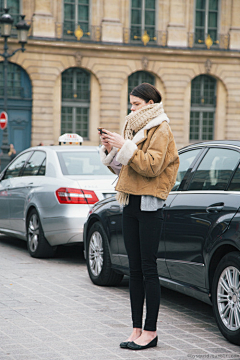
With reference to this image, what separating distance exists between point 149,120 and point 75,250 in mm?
5741

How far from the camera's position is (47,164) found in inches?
336

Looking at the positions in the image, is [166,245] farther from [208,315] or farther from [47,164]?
[47,164]

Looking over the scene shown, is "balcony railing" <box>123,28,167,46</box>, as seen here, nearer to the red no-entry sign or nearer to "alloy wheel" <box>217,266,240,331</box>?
the red no-entry sign

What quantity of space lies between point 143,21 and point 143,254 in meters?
31.5

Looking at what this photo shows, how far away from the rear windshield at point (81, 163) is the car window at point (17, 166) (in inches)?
42.9

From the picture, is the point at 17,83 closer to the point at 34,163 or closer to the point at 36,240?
the point at 34,163

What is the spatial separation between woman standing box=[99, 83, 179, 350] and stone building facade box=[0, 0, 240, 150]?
28094 millimetres

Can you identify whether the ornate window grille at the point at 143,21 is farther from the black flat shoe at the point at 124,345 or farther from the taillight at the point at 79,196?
the black flat shoe at the point at 124,345

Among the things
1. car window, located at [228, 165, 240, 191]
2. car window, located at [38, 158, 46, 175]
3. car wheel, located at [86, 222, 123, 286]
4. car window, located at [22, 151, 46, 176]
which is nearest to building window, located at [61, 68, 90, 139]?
car window, located at [22, 151, 46, 176]

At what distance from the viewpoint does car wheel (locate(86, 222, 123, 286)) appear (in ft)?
21.1

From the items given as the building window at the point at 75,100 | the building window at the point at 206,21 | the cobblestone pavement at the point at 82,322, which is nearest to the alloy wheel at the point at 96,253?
the cobblestone pavement at the point at 82,322

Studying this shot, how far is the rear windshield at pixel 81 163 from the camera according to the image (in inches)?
327

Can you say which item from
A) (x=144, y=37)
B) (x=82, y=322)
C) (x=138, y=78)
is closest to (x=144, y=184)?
(x=82, y=322)

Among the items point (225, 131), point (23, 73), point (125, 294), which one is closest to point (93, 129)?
point (23, 73)
